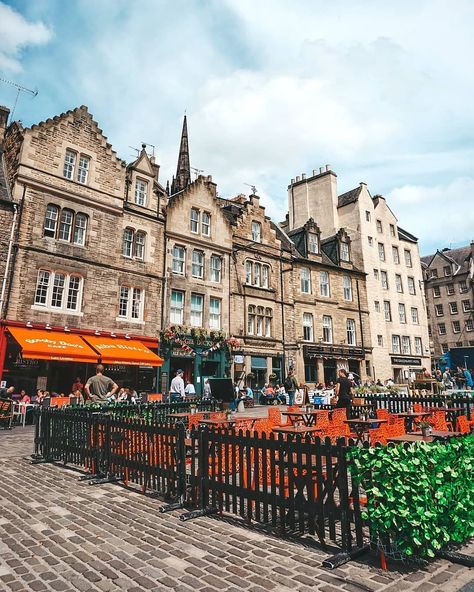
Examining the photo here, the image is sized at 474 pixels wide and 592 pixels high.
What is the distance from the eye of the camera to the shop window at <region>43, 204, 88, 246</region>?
65.8ft

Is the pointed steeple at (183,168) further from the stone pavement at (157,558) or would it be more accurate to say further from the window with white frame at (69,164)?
the stone pavement at (157,558)

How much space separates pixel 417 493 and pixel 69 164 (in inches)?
875

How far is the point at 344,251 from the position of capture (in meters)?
35.8

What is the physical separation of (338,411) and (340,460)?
6525mm

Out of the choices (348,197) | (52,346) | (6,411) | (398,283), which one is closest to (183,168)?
(348,197)

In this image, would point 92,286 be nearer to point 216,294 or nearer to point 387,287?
point 216,294

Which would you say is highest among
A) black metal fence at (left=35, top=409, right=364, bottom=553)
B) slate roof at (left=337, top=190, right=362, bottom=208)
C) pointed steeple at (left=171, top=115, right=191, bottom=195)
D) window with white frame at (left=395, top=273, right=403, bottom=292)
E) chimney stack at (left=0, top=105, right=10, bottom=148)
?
pointed steeple at (left=171, top=115, right=191, bottom=195)

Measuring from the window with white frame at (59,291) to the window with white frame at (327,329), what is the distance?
64.6 feet

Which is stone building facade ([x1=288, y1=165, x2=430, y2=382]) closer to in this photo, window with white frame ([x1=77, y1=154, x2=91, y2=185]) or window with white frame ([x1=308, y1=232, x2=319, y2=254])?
window with white frame ([x1=308, y1=232, x2=319, y2=254])

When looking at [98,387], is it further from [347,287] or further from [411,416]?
[347,287]

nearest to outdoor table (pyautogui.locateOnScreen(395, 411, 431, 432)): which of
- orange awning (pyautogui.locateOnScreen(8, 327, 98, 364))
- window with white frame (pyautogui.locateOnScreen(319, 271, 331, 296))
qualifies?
orange awning (pyautogui.locateOnScreen(8, 327, 98, 364))

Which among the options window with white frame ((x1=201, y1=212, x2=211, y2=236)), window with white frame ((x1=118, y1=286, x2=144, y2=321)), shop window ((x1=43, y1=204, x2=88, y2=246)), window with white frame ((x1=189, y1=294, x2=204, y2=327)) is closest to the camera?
shop window ((x1=43, y1=204, x2=88, y2=246))

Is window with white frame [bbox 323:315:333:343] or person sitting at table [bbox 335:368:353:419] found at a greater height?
window with white frame [bbox 323:315:333:343]

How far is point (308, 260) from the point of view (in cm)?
3272
